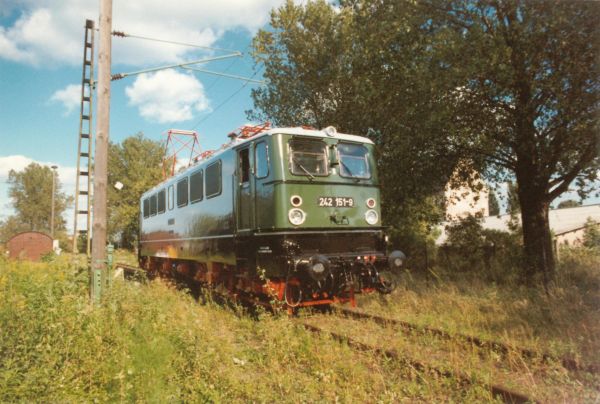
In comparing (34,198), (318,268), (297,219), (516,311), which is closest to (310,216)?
(297,219)

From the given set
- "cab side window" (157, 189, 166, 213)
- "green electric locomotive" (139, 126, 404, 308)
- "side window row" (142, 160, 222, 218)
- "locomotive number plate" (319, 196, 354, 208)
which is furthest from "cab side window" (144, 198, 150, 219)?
"locomotive number plate" (319, 196, 354, 208)

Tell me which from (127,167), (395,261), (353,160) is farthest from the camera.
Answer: (127,167)

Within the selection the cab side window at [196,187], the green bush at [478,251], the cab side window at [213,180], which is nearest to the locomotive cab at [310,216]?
the cab side window at [213,180]

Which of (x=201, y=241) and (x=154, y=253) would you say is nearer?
(x=201, y=241)

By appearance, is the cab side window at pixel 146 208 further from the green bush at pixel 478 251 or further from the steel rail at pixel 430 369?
the steel rail at pixel 430 369

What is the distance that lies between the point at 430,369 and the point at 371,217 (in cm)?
396

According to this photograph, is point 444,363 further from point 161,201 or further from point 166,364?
point 161,201

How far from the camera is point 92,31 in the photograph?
562 inches

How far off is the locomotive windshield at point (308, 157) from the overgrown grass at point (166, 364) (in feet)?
9.37

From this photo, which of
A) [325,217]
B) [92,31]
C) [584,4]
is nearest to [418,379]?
[325,217]

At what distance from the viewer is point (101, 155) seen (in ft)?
25.9

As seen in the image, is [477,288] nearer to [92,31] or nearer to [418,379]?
[418,379]

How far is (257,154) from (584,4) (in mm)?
7328

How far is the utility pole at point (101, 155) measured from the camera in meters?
7.64
